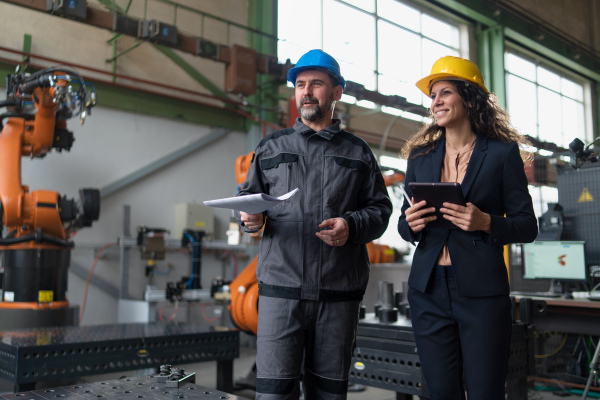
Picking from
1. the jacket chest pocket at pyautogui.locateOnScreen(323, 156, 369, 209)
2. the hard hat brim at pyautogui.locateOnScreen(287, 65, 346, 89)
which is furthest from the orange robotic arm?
the jacket chest pocket at pyautogui.locateOnScreen(323, 156, 369, 209)

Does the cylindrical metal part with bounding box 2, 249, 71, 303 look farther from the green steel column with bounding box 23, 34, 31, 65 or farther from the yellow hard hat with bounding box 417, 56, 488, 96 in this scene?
the yellow hard hat with bounding box 417, 56, 488, 96

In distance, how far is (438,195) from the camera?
1.46 m

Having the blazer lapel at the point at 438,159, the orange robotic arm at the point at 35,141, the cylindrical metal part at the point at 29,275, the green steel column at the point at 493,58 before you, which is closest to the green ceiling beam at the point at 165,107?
the orange robotic arm at the point at 35,141

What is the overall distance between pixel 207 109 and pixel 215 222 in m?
1.25

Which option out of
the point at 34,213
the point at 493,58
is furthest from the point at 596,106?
the point at 34,213

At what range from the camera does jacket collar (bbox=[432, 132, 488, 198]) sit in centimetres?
153

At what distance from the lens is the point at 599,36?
12031 millimetres

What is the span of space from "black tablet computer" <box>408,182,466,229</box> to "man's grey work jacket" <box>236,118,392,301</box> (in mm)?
233

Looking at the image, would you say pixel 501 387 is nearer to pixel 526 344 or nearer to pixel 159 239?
pixel 526 344

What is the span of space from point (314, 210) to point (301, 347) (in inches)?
16.1

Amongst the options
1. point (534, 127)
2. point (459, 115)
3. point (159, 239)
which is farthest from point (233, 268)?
point (534, 127)

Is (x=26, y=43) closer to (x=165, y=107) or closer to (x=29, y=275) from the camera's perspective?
(x=165, y=107)

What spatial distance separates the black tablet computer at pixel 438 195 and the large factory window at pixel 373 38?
535 cm

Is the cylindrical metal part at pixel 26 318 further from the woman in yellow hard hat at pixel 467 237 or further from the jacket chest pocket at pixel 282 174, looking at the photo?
the woman in yellow hard hat at pixel 467 237
